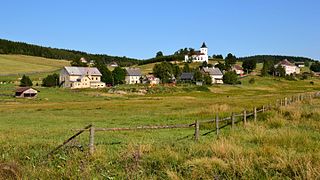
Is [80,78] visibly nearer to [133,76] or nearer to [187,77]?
[133,76]

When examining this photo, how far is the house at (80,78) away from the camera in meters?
133

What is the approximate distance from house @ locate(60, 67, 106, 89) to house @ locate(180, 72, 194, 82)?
103 feet

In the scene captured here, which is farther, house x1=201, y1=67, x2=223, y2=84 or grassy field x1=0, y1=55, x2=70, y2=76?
grassy field x1=0, y1=55, x2=70, y2=76

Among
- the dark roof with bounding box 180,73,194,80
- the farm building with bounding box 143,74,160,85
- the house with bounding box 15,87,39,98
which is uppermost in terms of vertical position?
the dark roof with bounding box 180,73,194,80

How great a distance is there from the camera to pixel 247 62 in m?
194

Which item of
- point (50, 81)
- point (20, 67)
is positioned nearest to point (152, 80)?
point (50, 81)

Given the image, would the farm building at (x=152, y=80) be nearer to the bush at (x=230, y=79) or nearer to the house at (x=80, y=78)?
the house at (x=80, y=78)

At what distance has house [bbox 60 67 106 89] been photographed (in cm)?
13262

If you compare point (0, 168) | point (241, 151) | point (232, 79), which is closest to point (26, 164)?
point (0, 168)

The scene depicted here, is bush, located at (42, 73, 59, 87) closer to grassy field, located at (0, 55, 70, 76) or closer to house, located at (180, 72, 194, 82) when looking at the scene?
grassy field, located at (0, 55, 70, 76)

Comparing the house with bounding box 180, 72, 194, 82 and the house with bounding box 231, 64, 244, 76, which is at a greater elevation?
the house with bounding box 231, 64, 244, 76

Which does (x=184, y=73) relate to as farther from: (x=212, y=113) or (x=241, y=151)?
(x=241, y=151)

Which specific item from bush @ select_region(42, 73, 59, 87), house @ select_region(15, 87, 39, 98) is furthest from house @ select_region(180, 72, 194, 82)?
house @ select_region(15, 87, 39, 98)

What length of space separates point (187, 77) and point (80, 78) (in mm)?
40553
